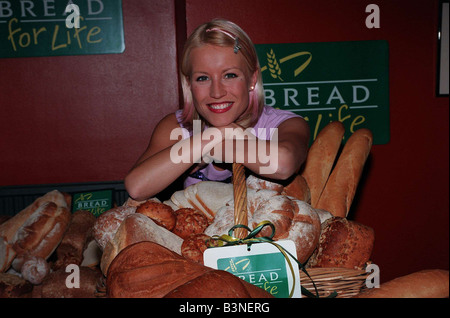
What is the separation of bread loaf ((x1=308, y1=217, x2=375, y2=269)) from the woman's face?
0.52 metres

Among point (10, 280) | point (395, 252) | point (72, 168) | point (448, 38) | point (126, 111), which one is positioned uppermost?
point (448, 38)

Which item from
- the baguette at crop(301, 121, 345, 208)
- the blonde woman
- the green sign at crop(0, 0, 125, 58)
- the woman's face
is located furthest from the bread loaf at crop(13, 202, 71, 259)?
the green sign at crop(0, 0, 125, 58)

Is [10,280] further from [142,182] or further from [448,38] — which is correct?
[448,38]

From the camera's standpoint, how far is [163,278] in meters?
0.73

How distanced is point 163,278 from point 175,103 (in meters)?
1.81

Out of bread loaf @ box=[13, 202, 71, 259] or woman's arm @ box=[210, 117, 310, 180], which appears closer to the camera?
woman's arm @ box=[210, 117, 310, 180]

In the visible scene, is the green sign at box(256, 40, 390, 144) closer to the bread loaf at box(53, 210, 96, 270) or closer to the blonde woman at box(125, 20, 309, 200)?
the blonde woman at box(125, 20, 309, 200)

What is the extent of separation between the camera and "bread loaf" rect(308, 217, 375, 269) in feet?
3.24

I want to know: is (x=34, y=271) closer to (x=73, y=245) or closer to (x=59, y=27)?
(x=73, y=245)

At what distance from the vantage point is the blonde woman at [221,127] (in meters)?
1.10

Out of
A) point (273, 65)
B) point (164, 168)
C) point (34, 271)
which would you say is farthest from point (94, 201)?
point (273, 65)

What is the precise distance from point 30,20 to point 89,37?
33 cm
